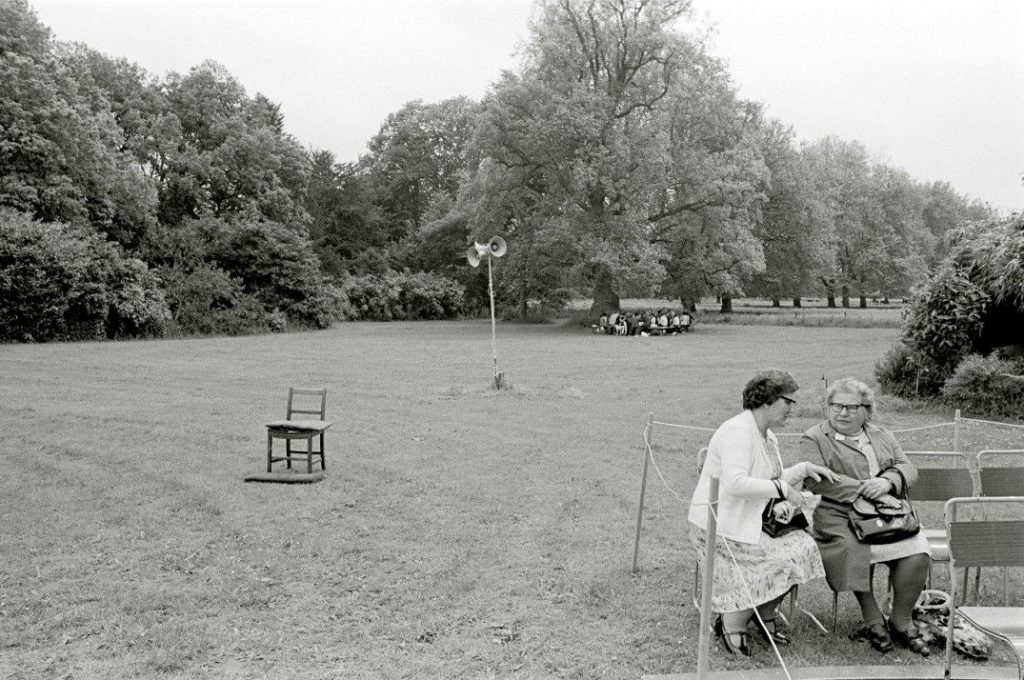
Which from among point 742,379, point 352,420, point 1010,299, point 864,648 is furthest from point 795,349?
point 864,648

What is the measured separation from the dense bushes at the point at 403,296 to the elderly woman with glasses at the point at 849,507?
4500 cm

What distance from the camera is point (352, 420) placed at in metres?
13.3

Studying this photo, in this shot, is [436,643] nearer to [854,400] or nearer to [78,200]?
[854,400]

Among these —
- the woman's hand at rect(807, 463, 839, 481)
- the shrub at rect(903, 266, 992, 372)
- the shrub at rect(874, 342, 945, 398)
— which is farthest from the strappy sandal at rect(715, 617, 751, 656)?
the shrub at rect(874, 342, 945, 398)

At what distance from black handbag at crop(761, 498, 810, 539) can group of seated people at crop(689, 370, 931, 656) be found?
0.01m

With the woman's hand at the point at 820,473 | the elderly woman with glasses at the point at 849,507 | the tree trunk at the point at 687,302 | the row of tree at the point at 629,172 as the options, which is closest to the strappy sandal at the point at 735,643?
the elderly woman with glasses at the point at 849,507

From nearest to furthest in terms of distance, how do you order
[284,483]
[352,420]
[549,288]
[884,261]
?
[284,483] < [352,420] < [549,288] < [884,261]

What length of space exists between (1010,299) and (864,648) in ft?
40.7

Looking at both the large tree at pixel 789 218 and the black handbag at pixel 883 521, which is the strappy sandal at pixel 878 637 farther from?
the large tree at pixel 789 218

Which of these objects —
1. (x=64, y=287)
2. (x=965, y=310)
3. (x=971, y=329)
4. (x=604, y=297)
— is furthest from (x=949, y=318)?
(x=64, y=287)

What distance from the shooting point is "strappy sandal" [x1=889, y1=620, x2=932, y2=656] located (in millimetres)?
4676

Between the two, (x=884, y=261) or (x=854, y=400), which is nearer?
(x=854, y=400)

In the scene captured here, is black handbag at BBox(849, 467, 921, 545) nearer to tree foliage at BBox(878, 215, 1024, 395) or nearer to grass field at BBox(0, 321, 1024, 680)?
grass field at BBox(0, 321, 1024, 680)

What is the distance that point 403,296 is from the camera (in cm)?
5231
